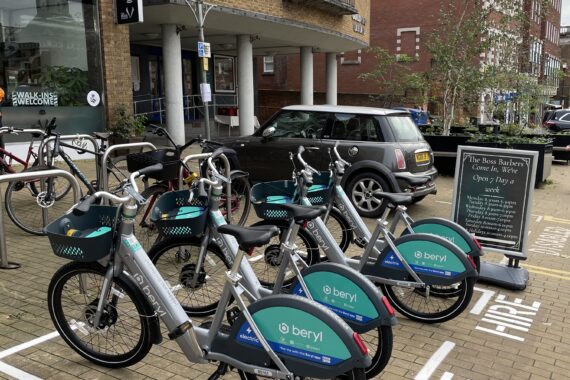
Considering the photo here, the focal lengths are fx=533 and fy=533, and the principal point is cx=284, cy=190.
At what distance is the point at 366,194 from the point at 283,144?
161 cm

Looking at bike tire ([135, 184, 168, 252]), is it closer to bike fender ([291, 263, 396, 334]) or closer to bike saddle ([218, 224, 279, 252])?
bike fender ([291, 263, 396, 334])

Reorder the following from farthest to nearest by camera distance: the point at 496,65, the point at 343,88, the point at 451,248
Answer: the point at 343,88
the point at 496,65
the point at 451,248

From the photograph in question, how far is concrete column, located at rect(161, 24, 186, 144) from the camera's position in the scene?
14719mm

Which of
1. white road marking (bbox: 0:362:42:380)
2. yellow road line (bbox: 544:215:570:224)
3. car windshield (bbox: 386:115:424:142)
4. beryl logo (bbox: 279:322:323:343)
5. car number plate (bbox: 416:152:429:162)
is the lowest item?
yellow road line (bbox: 544:215:570:224)

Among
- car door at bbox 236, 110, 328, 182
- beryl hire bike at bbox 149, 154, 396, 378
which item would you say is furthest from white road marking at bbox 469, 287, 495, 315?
car door at bbox 236, 110, 328, 182

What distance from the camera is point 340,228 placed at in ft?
17.4

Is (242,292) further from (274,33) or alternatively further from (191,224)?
(274,33)


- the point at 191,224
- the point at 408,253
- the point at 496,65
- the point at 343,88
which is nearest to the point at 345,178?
the point at 408,253

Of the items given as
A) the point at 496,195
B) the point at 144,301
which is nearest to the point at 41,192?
the point at 144,301

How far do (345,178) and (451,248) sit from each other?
392 cm

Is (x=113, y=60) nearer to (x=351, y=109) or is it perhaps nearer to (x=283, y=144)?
(x=283, y=144)

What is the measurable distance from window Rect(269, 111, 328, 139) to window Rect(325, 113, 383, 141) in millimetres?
214

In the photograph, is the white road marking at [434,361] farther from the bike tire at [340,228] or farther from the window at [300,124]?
the window at [300,124]

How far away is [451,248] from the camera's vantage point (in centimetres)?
401
